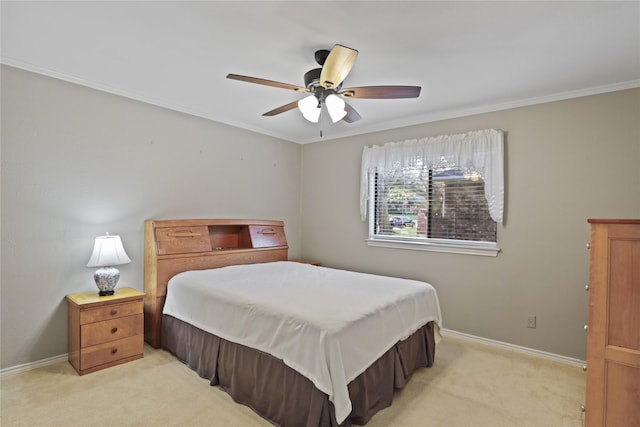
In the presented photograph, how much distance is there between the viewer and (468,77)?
267 cm

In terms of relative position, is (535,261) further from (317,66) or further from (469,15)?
(317,66)

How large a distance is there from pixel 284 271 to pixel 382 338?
4.86 ft

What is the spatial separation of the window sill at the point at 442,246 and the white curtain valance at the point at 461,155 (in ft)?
1.03

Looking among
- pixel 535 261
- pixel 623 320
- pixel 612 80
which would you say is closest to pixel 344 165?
pixel 535 261

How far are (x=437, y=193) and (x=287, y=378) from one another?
106 inches

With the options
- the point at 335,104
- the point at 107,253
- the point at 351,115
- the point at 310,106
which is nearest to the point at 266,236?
the point at 107,253

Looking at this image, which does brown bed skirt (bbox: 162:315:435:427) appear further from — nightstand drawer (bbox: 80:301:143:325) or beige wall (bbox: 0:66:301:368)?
beige wall (bbox: 0:66:301:368)

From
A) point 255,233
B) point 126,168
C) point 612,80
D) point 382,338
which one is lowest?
point 382,338

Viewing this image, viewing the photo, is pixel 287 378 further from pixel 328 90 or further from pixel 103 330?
pixel 328 90

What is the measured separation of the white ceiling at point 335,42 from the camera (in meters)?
1.82

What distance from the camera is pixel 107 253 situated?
273cm

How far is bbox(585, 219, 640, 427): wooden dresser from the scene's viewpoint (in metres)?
1.61

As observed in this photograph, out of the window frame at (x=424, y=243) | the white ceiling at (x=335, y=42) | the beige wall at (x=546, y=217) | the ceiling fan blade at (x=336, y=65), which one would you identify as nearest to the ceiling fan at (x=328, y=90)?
the ceiling fan blade at (x=336, y=65)

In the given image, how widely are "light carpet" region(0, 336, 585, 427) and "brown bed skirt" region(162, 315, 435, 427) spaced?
0.26ft
